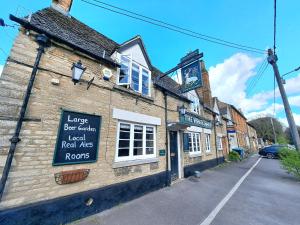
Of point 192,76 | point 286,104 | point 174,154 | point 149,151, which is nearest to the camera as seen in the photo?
point 149,151

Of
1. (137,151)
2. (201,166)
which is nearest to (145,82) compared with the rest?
(137,151)

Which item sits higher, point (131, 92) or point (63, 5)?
point (63, 5)

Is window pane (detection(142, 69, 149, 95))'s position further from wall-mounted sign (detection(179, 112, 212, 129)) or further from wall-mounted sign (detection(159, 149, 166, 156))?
wall-mounted sign (detection(159, 149, 166, 156))

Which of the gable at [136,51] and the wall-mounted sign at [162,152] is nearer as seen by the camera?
the gable at [136,51]

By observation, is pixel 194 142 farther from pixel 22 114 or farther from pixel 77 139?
pixel 22 114

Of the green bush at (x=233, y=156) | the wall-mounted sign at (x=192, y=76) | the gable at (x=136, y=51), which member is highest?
the gable at (x=136, y=51)

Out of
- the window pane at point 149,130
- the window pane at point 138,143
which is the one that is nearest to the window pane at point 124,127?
the window pane at point 138,143

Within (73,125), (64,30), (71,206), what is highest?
(64,30)

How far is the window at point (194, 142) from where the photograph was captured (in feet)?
33.4

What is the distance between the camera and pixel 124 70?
21.0ft

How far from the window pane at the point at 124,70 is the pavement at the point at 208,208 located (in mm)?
4802

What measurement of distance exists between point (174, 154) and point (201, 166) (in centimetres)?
376

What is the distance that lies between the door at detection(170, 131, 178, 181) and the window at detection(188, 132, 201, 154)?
1.90m

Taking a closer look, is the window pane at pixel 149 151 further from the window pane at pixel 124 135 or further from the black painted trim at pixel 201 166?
the black painted trim at pixel 201 166
